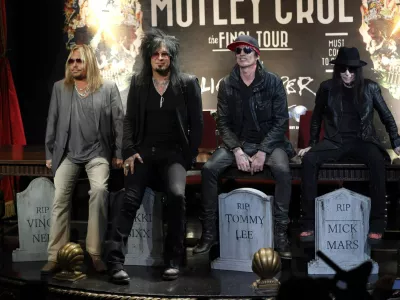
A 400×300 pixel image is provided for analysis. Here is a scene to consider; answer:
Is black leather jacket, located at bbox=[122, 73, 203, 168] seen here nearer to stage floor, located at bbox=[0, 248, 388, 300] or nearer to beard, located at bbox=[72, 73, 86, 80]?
beard, located at bbox=[72, 73, 86, 80]

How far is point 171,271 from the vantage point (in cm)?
442

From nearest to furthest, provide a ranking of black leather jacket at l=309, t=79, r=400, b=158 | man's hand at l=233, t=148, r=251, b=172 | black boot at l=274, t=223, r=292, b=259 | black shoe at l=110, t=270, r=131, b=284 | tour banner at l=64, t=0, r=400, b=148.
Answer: black shoe at l=110, t=270, r=131, b=284 → black boot at l=274, t=223, r=292, b=259 → man's hand at l=233, t=148, r=251, b=172 → black leather jacket at l=309, t=79, r=400, b=158 → tour banner at l=64, t=0, r=400, b=148

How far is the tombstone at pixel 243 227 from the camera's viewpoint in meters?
4.59

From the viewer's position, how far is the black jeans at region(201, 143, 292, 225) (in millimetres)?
4715

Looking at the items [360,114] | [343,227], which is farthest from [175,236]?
[360,114]

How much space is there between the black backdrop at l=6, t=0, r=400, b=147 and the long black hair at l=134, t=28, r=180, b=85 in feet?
9.99

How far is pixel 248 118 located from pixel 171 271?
1.26m

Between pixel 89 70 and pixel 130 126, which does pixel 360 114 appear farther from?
pixel 89 70

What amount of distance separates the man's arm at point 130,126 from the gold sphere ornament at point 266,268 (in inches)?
47.3

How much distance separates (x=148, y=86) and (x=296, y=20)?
3.37m

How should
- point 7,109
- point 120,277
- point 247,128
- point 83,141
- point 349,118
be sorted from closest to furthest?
point 120,277
point 83,141
point 247,128
point 349,118
point 7,109

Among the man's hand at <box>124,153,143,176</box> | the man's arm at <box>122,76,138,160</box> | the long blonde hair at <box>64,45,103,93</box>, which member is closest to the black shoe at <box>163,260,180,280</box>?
the man's hand at <box>124,153,143,176</box>

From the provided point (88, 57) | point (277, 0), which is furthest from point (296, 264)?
point (277, 0)

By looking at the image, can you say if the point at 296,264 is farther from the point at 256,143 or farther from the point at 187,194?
the point at 187,194
